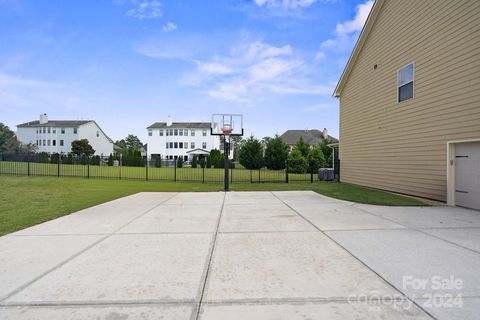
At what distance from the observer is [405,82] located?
1092cm

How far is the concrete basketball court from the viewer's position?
2549 millimetres

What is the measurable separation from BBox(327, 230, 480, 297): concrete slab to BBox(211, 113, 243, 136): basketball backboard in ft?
34.8

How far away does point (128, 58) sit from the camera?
16578 mm

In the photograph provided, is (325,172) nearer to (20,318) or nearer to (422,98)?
(422,98)

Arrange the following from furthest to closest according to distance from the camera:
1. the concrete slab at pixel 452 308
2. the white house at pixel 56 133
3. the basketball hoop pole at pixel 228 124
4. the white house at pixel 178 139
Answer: the white house at pixel 178 139 → the white house at pixel 56 133 → the basketball hoop pole at pixel 228 124 → the concrete slab at pixel 452 308

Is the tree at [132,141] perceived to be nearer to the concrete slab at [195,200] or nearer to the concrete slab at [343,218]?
the concrete slab at [195,200]

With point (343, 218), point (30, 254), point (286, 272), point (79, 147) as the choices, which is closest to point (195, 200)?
point (343, 218)

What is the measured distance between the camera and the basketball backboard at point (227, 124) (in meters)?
15.3

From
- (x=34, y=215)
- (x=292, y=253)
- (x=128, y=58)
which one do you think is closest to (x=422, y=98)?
(x=292, y=253)

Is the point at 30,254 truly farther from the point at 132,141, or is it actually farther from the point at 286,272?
the point at 132,141

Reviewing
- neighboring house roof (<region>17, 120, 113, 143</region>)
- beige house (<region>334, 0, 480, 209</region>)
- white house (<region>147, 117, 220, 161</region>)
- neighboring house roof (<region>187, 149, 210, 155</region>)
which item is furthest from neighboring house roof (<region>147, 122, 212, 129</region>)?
beige house (<region>334, 0, 480, 209</region>)

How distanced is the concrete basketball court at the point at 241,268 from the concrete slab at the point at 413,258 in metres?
0.02

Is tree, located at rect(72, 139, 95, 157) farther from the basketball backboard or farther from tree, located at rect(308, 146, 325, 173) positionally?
the basketball backboard

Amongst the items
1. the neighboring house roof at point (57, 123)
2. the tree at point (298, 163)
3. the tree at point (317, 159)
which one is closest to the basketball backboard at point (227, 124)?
the tree at point (298, 163)
